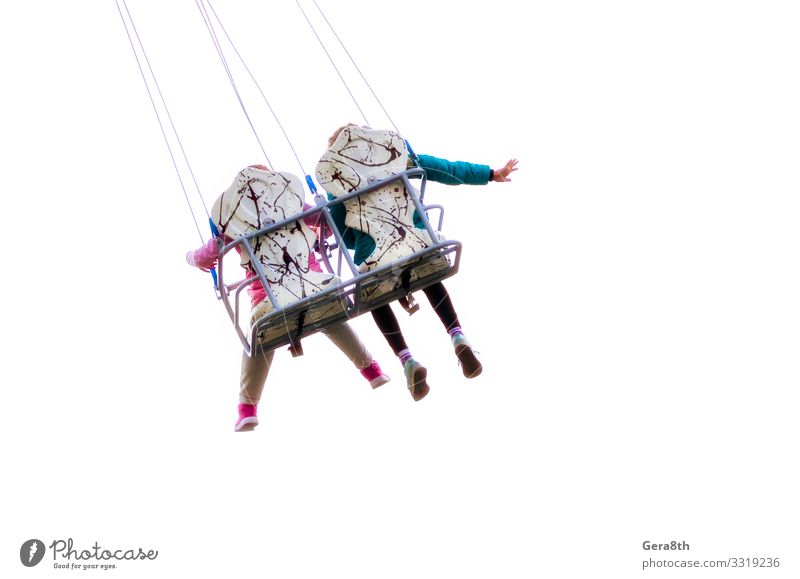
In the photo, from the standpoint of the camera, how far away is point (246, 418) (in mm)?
10930

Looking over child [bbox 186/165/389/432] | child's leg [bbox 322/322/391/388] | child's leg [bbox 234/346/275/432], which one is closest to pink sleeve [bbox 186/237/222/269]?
child [bbox 186/165/389/432]

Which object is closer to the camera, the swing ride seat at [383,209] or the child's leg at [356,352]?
the swing ride seat at [383,209]

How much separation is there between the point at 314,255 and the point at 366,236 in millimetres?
415

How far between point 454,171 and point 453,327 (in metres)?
1.12

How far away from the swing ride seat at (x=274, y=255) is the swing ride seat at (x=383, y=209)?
0.24 m

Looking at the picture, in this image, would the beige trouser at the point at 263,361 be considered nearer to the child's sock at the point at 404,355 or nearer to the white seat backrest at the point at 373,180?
the child's sock at the point at 404,355

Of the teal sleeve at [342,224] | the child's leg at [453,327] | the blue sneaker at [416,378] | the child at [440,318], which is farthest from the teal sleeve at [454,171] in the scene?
the blue sneaker at [416,378]

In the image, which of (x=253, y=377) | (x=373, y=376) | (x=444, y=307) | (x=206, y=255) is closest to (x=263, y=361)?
(x=253, y=377)

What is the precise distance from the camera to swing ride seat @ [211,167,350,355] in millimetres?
9711

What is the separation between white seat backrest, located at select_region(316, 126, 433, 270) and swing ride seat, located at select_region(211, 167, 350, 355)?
11.3 inches

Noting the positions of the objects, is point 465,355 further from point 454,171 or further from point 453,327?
point 454,171

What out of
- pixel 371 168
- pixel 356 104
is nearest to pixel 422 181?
pixel 371 168

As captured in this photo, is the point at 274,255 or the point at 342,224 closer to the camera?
the point at 274,255

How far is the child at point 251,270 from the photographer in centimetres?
996
